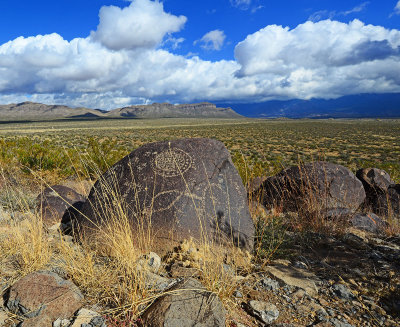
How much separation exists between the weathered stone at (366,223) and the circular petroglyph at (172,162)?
3242mm

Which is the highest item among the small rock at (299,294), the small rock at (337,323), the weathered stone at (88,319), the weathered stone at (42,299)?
the weathered stone at (42,299)

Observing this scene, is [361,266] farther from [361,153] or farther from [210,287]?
[361,153]

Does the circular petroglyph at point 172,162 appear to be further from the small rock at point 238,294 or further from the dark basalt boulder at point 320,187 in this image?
the dark basalt boulder at point 320,187

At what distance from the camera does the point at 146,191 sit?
12.2ft

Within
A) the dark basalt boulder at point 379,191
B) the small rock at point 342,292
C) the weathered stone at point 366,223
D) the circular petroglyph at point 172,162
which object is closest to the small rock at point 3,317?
the circular petroglyph at point 172,162

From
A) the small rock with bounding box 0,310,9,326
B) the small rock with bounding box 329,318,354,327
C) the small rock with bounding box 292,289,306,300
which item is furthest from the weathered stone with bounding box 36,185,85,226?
the small rock with bounding box 329,318,354,327

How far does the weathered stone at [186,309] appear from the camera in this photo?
2.04 m

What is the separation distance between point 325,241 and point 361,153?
85.9ft

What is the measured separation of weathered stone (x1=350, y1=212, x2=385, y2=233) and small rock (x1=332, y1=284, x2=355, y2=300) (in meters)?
2.61

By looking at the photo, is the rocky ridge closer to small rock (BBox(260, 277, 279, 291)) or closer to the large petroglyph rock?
small rock (BBox(260, 277, 279, 291))

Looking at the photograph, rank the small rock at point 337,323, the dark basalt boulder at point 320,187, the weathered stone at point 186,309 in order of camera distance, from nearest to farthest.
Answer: the weathered stone at point 186,309 → the small rock at point 337,323 → the dark basalt boulder at point 320,187

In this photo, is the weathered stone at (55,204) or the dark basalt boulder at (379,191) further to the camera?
the dark basalt boulder at (379,191)

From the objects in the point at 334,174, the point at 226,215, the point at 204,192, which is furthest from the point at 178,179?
the point at 334,174

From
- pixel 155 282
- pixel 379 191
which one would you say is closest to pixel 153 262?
pixel 155 282
